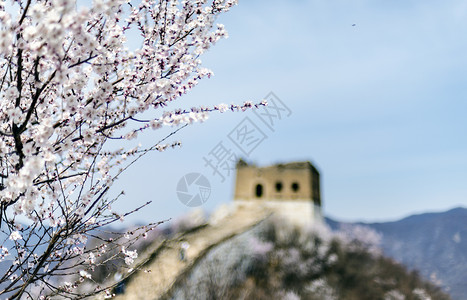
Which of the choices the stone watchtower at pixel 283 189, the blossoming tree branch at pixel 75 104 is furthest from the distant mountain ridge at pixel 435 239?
the blossoming tree branch at pixel 75 104

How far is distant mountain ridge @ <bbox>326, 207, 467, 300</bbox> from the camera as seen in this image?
3638cm

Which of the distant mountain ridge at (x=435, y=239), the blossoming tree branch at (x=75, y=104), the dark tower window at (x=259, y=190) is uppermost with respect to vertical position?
the blossoming tree branch at (x=75, y=104)

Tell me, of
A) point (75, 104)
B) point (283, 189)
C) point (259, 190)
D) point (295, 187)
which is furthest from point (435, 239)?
point (75, 104)

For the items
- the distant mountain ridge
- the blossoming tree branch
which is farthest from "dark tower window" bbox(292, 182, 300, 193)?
the blossoming tree branch

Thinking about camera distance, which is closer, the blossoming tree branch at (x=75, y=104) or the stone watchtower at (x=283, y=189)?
the blossoming tree branch at (x=75, y=104)

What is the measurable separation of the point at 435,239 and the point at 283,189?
129 feet

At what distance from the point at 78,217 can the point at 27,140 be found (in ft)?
3.47

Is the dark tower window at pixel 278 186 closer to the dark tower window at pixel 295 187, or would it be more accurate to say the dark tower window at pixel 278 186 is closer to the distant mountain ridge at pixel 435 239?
the dark tower window at pixel 295 187

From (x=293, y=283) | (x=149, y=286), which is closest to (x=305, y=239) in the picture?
(x=293, y=283)

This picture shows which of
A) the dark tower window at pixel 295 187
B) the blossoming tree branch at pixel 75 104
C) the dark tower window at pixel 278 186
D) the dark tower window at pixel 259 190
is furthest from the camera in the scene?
the dark tower window at pixel 259 190

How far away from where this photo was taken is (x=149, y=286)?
47.4ft

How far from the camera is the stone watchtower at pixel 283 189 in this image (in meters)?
29.4

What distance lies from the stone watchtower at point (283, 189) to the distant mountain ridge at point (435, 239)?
3946 millimetres

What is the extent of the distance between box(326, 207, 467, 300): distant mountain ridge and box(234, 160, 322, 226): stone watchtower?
3.95 meters
